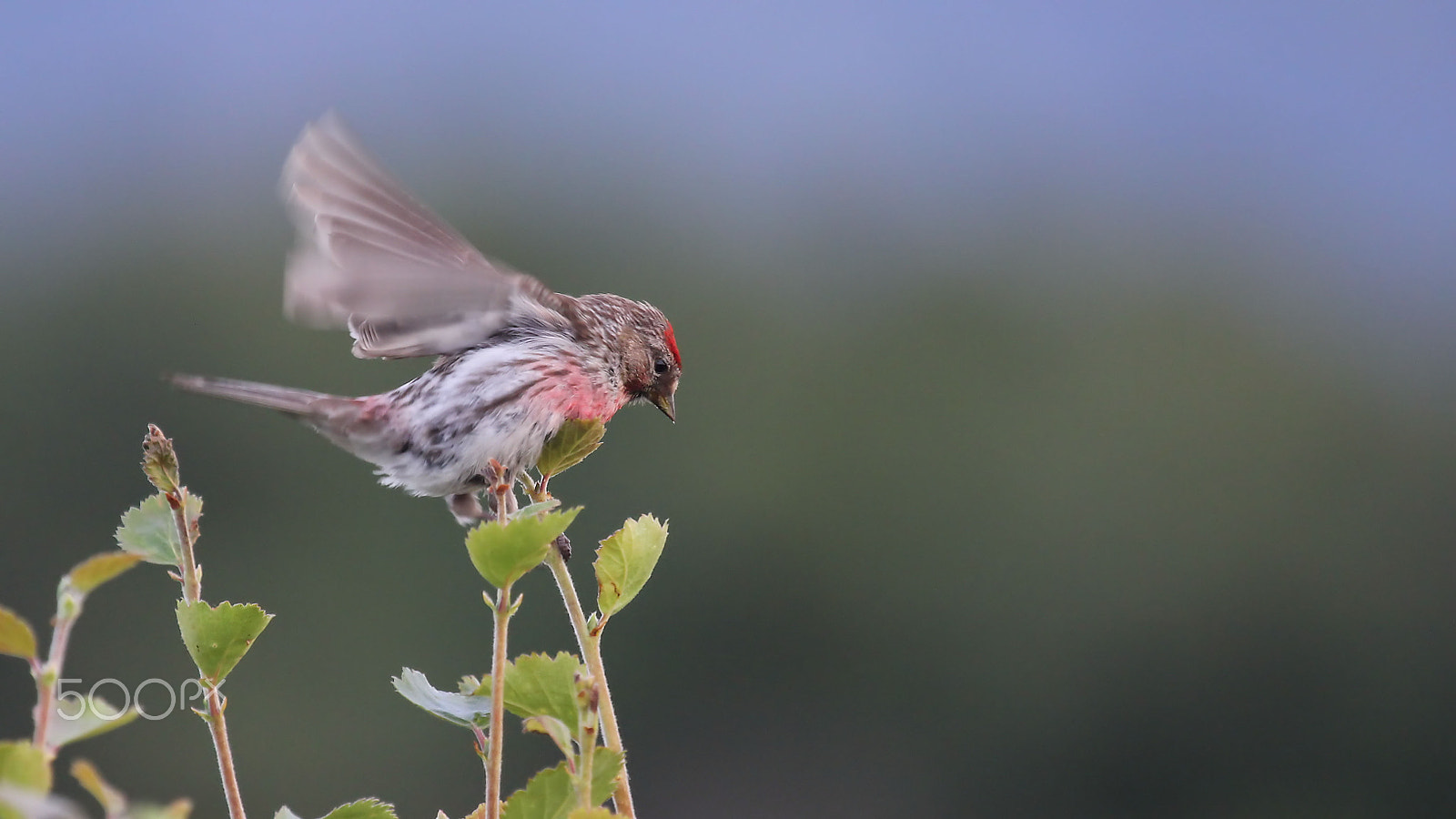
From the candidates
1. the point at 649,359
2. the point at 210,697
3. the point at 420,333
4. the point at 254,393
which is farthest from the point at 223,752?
the point at 649,359

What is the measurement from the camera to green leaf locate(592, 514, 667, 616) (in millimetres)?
1617

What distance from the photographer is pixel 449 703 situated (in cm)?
163

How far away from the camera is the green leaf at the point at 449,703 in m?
1.59

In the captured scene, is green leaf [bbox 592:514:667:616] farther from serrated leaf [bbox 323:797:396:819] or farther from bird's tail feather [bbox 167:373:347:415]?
bird's tail feather [bbox 167:373:347:415]

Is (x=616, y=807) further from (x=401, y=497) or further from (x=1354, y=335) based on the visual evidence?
(x=1354, y=335)

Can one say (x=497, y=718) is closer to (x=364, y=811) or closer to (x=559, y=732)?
(x=559, y=732)

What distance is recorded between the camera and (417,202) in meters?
3.50

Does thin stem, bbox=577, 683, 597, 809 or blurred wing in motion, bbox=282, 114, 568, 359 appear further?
blurred wing in motion, bbox=282, 114, 568, 359

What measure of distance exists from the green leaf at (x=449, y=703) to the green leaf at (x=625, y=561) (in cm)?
17

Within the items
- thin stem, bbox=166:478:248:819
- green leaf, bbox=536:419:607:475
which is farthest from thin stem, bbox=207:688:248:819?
green leaf, bbox=536:419:607:475

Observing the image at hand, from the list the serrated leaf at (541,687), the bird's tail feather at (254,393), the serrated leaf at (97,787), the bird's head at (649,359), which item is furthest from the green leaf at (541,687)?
the bird's head at (649,359)

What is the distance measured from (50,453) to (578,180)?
1908cm

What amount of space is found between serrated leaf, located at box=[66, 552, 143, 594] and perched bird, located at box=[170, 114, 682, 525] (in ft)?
6.66

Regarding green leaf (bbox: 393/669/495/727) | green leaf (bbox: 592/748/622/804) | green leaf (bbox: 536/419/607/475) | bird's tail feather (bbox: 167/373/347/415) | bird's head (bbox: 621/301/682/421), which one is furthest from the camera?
bird's head (bbox: 621/301/682/421)
